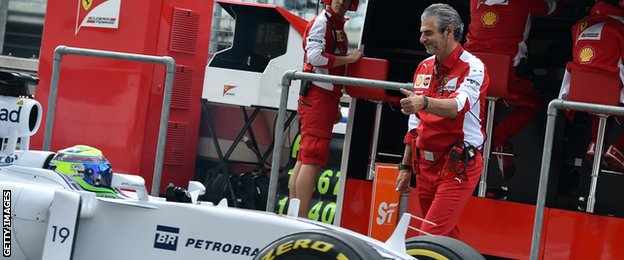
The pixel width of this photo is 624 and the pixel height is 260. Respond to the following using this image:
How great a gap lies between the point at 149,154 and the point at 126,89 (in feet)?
1.99

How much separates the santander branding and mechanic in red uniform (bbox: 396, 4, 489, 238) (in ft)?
6.91

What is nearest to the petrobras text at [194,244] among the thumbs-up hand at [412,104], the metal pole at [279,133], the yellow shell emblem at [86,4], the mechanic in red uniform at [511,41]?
the thumbs-up hand at [412,104]

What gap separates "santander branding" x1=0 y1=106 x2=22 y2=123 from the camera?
6296 mm

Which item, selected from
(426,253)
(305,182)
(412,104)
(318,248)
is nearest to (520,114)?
(305,182)

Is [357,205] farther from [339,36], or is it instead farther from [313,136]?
[339,36]

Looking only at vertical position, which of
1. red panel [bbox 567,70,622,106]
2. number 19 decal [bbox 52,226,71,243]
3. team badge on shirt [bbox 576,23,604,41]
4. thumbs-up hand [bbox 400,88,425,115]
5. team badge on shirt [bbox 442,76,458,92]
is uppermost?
team badge on shirt [bbox 576,23,604,41]

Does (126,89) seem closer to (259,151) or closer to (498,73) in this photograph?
(259,151)

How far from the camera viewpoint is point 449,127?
5949 millimetres

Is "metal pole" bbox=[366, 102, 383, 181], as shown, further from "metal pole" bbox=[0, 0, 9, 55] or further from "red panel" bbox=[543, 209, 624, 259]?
"metal pole" bbox=[0, 0, 9, 55]

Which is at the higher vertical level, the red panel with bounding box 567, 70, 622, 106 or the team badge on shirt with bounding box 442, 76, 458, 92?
the red panel with bounding box 567, 70, 622, 106

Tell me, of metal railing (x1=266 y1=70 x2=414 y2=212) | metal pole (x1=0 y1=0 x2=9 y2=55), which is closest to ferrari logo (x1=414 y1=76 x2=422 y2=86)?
metal railing (x1=266 y1=70 x2=414 y2=212)

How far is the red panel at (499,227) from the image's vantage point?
23.5ft

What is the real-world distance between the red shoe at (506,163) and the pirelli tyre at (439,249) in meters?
2.66

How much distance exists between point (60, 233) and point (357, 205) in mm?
2902
